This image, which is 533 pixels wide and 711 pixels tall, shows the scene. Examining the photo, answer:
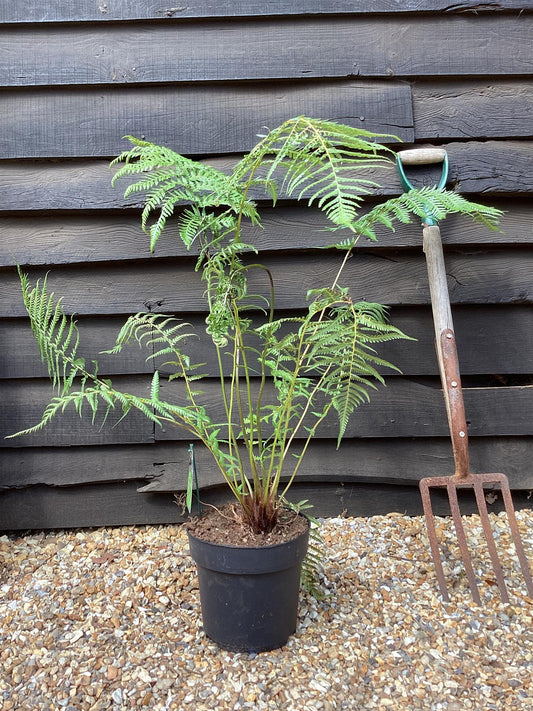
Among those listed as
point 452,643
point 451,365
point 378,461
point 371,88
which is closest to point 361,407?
point 378,461

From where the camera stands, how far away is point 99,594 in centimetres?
154

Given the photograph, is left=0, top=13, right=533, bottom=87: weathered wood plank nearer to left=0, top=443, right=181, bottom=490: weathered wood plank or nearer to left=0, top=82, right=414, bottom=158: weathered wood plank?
left=0, top=82, right=414, bottom=158: weathered wood plank

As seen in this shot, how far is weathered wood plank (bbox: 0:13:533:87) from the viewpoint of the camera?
5.64ft

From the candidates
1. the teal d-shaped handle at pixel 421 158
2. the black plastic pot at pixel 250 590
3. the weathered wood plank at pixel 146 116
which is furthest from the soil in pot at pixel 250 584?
the weathered wood plank at pixel 146 116

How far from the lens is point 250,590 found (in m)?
1.28

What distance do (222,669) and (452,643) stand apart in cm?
55

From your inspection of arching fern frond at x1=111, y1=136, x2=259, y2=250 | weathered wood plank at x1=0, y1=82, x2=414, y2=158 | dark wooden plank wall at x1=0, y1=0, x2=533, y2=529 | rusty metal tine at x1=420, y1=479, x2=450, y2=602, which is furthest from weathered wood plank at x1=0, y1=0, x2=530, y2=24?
rusty metal tine at x1=420, y1=479, x2=450, y2=602

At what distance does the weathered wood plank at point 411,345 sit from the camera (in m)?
1.81

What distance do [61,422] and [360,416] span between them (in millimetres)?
992

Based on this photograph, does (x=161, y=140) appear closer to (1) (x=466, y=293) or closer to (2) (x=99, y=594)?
(1) (x=466, y=293)

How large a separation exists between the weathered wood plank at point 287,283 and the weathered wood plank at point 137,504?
62 centimetres

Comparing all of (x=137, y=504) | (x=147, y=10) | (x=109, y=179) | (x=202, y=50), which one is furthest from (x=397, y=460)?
(x=147, y=10)

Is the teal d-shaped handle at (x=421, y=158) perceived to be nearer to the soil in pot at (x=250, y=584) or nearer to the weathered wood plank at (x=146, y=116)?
the weathered wood plank at (x=146, y=116)

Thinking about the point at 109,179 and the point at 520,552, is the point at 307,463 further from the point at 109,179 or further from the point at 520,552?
the point at 109,179
